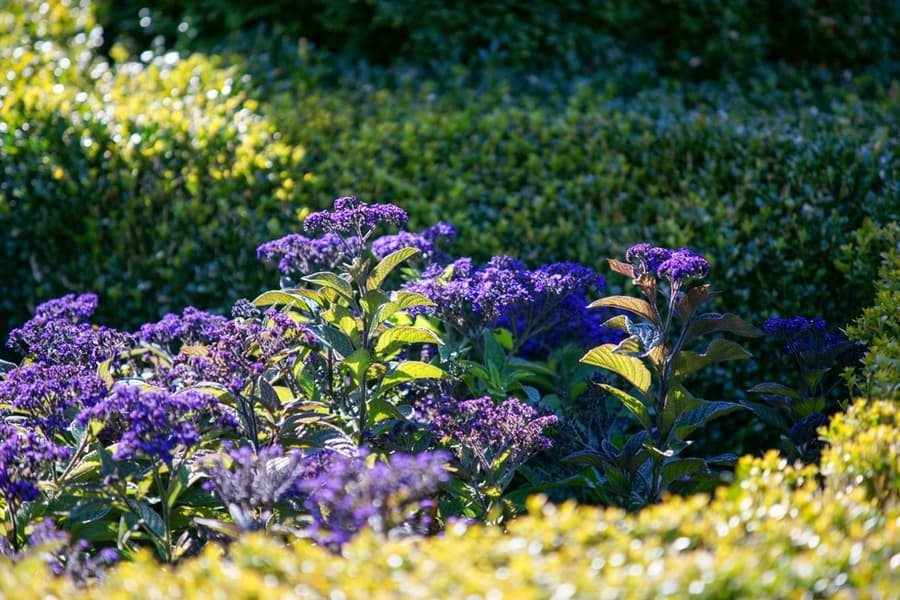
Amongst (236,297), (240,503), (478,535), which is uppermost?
(478,535)

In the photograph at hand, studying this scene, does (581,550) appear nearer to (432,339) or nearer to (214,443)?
(432,339)

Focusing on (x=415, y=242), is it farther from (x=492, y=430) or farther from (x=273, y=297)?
(x=492, y=430)

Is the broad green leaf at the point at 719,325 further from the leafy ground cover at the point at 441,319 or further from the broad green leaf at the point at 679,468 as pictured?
the broad green leaf at the point at 679,468

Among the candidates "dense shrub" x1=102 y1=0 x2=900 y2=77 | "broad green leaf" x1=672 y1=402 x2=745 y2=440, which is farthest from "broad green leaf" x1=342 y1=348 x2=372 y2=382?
"dense shrub" x1=102 y1=0 x2=900 y2=77

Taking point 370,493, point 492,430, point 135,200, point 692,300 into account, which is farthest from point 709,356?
point 135,200

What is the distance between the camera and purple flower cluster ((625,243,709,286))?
363 centimetres

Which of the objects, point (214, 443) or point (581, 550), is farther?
point (214, 443)

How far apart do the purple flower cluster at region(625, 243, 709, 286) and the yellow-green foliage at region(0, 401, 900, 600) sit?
98cm

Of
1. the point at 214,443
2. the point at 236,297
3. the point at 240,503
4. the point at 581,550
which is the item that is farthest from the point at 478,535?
the point at 236,297

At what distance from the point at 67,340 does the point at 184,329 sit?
18.1 inches

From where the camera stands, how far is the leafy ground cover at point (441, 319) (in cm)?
267

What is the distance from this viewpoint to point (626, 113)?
6.76 metres

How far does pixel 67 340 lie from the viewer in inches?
160

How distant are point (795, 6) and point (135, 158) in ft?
16.9
